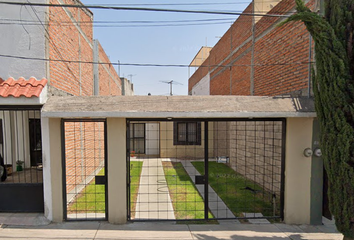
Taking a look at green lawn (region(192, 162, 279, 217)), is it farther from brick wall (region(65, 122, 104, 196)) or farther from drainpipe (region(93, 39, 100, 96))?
drainpipe (region(93, 39, 100, 96))

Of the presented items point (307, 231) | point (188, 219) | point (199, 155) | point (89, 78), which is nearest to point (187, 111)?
point (188, 219)

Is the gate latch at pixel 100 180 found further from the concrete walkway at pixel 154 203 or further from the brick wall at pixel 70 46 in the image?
the brick wall at pixel 70 46

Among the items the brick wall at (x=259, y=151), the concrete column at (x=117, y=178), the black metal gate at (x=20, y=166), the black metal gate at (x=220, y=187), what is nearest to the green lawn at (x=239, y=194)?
the black metal gate at (x=220, y=187)

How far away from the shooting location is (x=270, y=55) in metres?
6.55

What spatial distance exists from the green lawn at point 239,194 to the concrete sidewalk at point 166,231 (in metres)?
0.80

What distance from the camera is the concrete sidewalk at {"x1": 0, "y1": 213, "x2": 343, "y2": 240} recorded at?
3.66 m

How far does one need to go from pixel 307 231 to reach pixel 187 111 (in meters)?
3.50

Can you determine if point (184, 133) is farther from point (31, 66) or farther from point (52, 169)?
point (31, 66)

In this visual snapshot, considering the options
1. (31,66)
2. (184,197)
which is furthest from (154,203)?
(31,66)

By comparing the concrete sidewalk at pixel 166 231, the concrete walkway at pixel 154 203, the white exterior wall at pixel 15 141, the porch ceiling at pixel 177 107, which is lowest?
the concrete walkway at pixel 154 203

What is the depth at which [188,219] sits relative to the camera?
4.24m

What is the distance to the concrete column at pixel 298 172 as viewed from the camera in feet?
13.7

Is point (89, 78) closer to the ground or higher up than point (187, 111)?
higher up

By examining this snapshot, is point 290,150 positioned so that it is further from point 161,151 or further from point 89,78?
point 161,151
